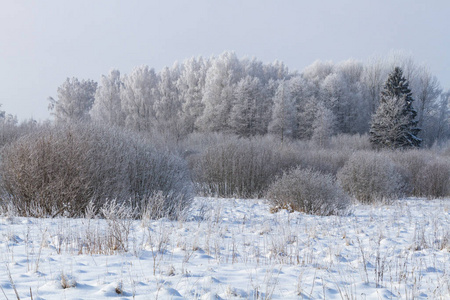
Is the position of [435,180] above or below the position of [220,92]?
below

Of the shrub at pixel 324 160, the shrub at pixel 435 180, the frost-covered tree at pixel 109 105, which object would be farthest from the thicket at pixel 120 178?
the frost-covered tree at pixel 109 105

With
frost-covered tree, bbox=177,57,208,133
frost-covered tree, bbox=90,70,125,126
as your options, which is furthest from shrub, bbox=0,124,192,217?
frost-covered tree, bbox=90,70,125,126

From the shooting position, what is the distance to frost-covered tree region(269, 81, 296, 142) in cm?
4050

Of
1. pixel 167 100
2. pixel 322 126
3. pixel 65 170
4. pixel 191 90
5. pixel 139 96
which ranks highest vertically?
pixel 191 90

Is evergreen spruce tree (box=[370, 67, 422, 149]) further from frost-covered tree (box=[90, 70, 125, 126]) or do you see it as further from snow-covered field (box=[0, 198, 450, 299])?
snow-covered field (box=[0, 198, 450, 299])

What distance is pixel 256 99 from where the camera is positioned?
1757 inches

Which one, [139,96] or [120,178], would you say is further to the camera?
[139,96]

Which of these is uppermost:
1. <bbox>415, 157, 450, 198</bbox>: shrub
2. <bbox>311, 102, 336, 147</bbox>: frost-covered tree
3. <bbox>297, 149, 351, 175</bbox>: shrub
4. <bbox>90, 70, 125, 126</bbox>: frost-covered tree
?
<bbox>90, 70, 125, 126</bbox>: frost-covered tree

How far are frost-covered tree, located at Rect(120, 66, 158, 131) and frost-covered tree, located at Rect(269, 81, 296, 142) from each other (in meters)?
15.2

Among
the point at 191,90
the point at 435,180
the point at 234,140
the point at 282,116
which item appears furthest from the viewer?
the point at 191,90

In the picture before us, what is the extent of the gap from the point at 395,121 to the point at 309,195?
2621 centimetres

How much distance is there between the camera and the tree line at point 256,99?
141ft

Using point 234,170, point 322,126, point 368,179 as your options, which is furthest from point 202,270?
point 322,126

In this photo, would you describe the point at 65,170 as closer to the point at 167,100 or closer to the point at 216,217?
the point at 216,217
